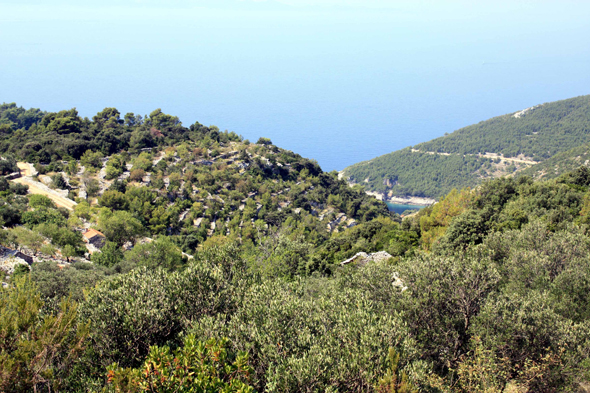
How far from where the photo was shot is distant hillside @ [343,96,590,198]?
132125mm

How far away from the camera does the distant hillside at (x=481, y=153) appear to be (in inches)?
5202

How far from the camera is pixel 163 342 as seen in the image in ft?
39.7

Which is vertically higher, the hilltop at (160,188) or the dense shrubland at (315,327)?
the hilltop at (160,188)

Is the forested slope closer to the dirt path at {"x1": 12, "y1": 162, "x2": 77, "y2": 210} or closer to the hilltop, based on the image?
the hilltop

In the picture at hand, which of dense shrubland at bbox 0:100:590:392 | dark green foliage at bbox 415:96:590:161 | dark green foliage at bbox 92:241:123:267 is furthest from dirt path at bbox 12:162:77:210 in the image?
dark green foliage at bbox 415:96:590:161

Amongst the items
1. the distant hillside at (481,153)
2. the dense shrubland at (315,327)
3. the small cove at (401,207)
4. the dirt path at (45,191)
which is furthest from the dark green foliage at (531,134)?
the dirt path at (45,191)

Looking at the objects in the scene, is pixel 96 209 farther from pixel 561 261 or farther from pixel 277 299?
pixel 561 261

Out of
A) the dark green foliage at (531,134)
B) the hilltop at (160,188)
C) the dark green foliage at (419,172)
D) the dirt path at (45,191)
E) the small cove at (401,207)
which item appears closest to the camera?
the hilltop at (160,188)

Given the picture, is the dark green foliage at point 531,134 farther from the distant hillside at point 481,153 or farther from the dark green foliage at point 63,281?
the dark green foliage at point 63,281

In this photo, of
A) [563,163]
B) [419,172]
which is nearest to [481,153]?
[419,172]

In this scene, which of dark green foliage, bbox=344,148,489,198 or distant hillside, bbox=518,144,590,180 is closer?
distant hillside, bbox=518,144,590,180

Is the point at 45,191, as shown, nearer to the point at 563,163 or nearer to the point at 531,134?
the point at 563,163

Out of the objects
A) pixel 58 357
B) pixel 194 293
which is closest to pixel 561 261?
pixel 194 293

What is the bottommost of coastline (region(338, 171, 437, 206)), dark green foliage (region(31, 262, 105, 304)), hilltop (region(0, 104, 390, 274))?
coastline (region(338, 171, 437, 206))
